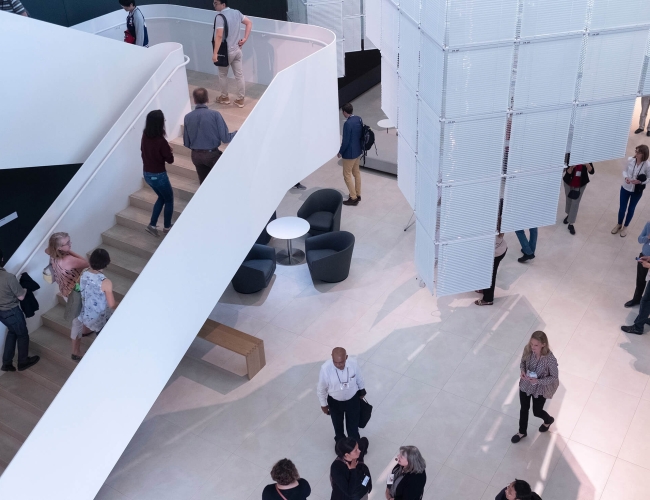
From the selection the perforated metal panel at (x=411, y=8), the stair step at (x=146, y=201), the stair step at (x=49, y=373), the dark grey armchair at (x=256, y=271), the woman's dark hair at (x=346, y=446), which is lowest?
the dark grey armchair at (x=256, y=271)

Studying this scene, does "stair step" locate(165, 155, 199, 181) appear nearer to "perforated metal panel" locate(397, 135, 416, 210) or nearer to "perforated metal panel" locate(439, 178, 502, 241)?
"perforated metal panel" locate(397, 135, 416, 210)

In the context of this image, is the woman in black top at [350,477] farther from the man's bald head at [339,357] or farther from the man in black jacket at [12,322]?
the man in black jacket at [12,322]

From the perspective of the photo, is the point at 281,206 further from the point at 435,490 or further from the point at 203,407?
the point at 435,490

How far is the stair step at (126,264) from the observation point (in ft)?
25.0

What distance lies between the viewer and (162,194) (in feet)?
24.6

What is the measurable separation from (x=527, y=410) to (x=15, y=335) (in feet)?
17.0

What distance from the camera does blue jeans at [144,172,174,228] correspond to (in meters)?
7.37

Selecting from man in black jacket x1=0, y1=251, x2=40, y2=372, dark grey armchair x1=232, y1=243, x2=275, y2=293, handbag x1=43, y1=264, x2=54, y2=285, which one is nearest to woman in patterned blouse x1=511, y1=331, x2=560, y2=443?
dark grey armchair x1=232, y1=243, x2=275, y2=293

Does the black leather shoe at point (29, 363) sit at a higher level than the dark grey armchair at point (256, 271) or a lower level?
higher

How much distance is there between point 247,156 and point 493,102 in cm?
274

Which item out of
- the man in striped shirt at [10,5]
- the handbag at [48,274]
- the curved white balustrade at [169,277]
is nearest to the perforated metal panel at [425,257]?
the curved white balustrade at [169,277]

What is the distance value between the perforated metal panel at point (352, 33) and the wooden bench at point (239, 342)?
573 centimetres

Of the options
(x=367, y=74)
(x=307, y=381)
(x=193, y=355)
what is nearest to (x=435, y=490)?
(x=307, y=381)

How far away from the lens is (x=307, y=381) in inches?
323
